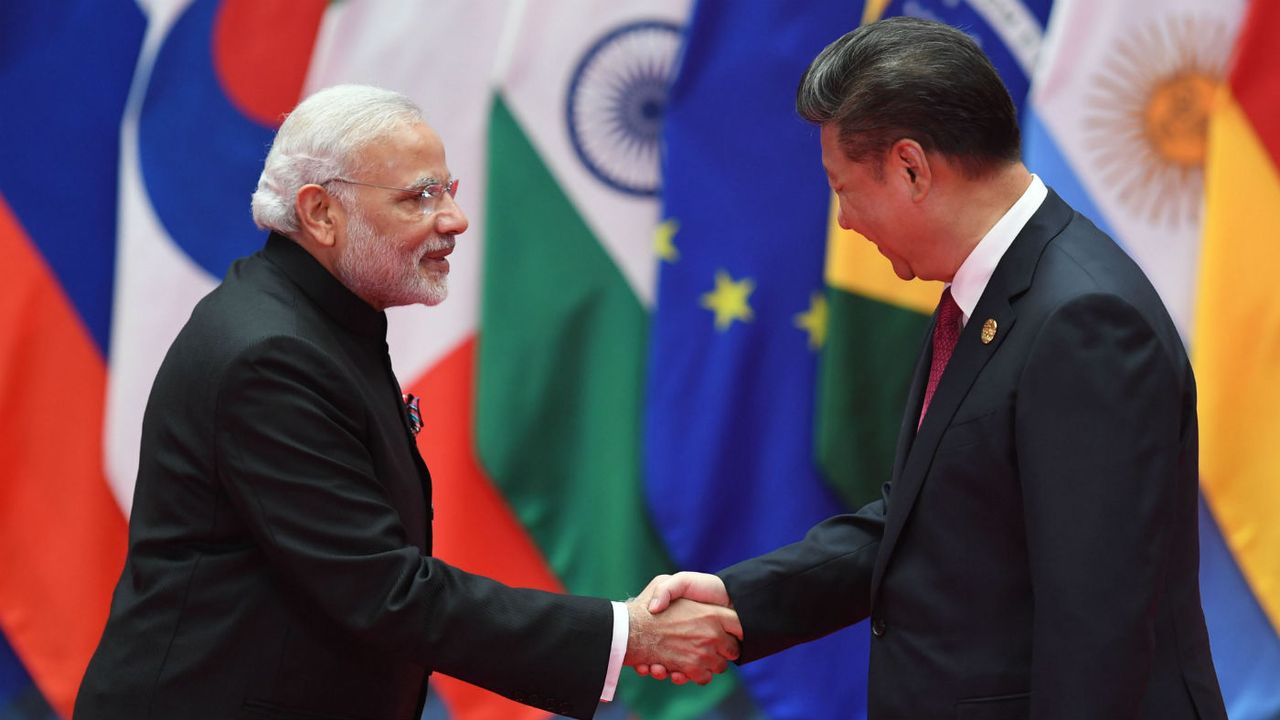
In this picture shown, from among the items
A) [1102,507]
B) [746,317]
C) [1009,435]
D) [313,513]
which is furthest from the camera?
[746,317]

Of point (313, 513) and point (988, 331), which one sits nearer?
point (988, 331)

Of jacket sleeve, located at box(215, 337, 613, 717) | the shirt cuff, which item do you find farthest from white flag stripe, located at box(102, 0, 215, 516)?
the shirt cuff

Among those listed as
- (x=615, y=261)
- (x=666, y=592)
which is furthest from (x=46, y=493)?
(x=666, y=592)

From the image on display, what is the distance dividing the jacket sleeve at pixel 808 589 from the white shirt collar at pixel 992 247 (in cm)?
66

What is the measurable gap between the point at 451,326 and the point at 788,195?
0.92m

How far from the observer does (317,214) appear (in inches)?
86.4

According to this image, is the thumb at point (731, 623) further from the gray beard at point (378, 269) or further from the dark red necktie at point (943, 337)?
the gray beard at point (378, 269)

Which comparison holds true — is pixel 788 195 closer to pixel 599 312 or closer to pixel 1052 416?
pixel 599 312

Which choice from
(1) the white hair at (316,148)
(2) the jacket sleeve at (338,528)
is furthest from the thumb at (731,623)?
(1) the white hair at (316,148)

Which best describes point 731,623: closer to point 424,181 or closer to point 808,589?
point 808,589

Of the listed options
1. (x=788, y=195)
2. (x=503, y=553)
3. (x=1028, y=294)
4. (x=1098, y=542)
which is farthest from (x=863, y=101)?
(x=503, y=553)

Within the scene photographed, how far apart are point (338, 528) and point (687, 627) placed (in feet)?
2.31

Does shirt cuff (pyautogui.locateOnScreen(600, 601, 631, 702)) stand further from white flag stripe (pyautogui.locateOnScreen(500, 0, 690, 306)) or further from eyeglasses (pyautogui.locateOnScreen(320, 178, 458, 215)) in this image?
white flag stripe (pyautogui.locateOnScreen(500, 0, 690, 306))

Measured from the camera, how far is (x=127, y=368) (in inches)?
134
